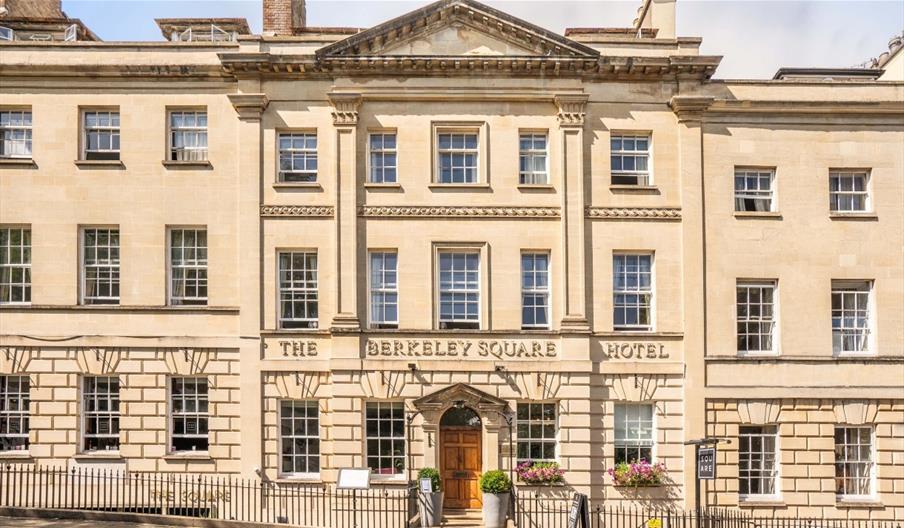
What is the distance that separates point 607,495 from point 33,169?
1706cm

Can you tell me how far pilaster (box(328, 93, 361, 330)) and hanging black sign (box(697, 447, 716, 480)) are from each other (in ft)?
30.1

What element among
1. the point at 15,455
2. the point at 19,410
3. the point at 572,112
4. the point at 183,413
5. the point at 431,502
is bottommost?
the point at 431,502

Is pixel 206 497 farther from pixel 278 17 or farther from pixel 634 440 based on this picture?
pixel 278 17

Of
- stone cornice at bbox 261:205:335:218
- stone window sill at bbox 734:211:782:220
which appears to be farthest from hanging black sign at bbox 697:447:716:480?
stone cornice at bbox 261:205:335:218

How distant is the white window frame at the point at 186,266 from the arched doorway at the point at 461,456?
716 centimetres

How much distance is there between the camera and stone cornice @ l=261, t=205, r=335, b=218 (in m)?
24.8

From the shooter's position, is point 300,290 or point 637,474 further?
point 300,290

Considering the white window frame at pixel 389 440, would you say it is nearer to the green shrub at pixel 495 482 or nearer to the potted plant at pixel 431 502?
the potted plant at pixel 431 502

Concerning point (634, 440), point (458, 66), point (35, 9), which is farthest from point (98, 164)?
point (634, 440)

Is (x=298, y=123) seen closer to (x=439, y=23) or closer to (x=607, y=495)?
(x=439, y=23)

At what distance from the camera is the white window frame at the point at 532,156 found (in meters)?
25.3

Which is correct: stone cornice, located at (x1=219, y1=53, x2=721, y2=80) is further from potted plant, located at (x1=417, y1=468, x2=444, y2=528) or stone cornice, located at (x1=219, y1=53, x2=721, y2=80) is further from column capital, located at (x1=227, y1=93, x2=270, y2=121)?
potted plant, located at (x1=417, y1=468, x2=444, y2=528)

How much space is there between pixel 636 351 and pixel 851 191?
7.36m

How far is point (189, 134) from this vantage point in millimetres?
25375
